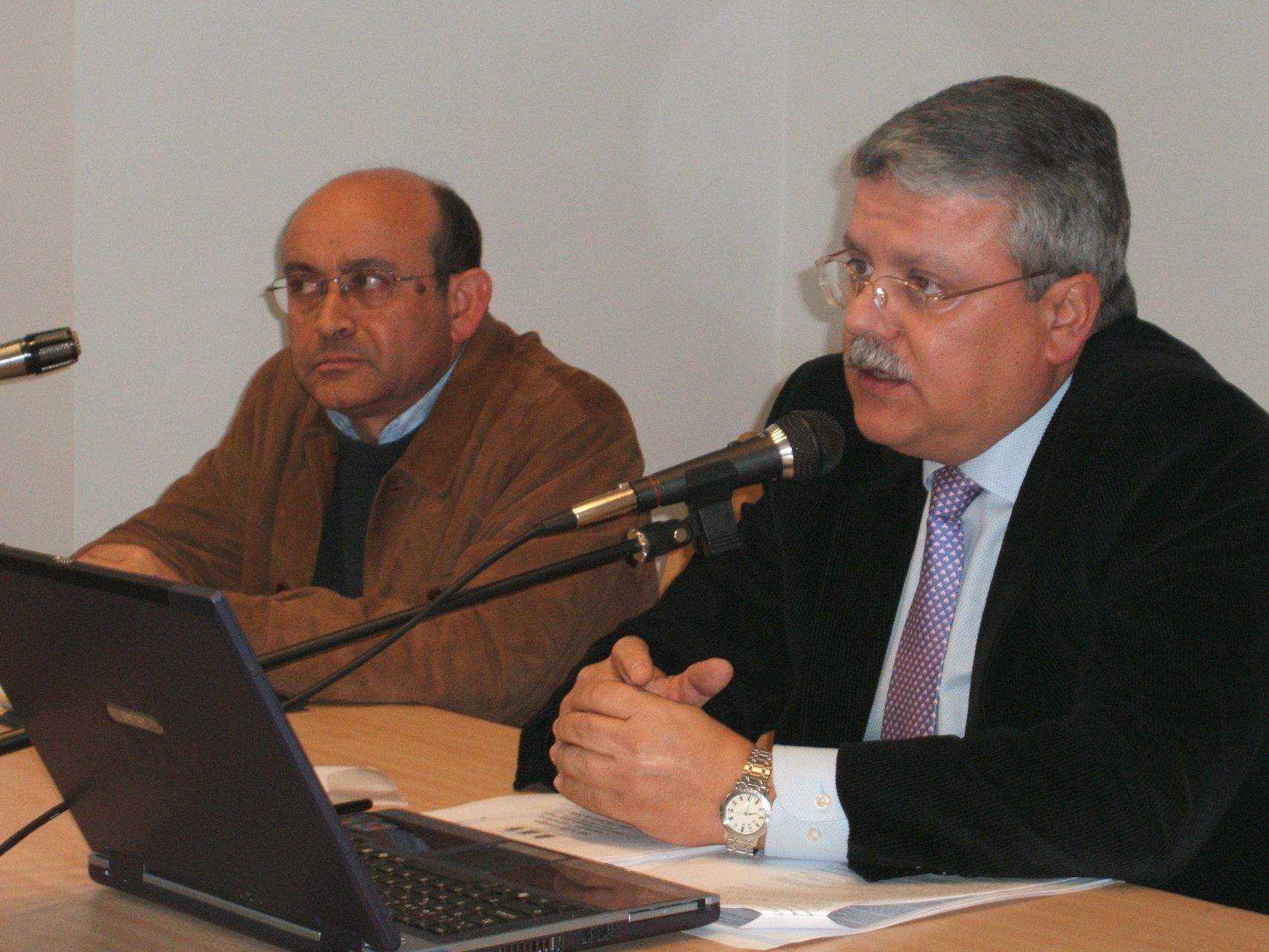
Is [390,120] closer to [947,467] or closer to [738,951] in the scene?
[947,467]

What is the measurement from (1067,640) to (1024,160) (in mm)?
513

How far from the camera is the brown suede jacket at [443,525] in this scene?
214cm

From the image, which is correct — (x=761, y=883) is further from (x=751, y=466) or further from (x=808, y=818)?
(x=751, y=466)

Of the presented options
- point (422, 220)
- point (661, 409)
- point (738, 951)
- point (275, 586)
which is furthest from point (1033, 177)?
point (661, 409)

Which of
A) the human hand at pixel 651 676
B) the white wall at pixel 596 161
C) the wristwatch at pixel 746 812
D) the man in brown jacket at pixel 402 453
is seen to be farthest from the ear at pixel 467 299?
the wristwatch at pixel 746 812

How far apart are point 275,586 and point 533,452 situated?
1.83ft

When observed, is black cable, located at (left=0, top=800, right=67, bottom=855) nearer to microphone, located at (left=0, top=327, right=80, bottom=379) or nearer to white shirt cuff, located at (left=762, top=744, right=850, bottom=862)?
microphone, located at (left=0, top=327, right=80, bottom=379)

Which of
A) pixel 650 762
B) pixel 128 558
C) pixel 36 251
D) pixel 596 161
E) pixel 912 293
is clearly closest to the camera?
pixel 650 762

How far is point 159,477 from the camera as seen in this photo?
3.10 metres

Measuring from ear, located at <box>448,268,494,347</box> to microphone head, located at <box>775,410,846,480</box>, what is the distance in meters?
1.40

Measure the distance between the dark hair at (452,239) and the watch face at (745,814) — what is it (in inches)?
61.2

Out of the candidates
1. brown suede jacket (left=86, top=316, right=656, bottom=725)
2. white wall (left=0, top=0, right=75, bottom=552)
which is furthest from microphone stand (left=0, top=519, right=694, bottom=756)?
white wall (left=0, top=0, right=75, bottom=552)

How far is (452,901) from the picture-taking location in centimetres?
106

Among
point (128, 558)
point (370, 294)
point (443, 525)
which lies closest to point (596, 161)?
point (370, 294)
